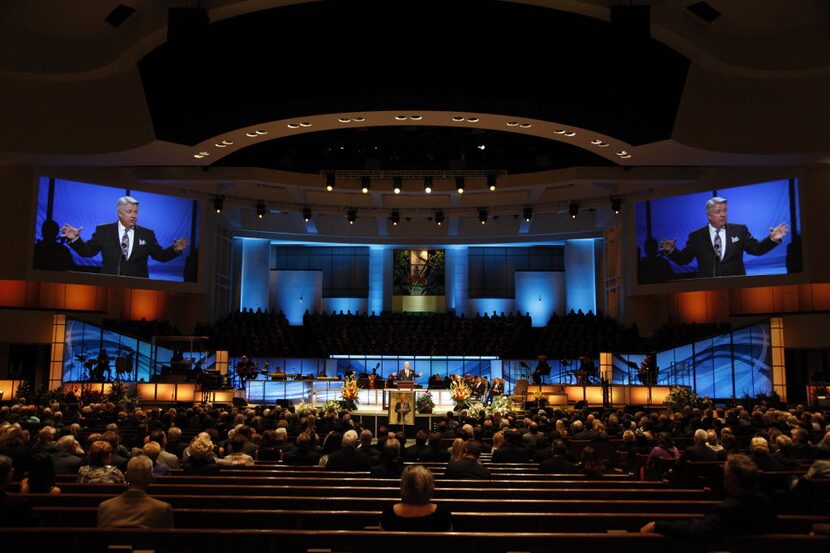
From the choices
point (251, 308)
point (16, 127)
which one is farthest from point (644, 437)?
point (251, 308)

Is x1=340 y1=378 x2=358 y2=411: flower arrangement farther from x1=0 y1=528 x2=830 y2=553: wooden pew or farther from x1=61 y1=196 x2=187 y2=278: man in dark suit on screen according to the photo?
x1=0 y1=528 x2=830 y2=553: wooden pew

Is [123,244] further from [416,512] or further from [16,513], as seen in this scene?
[416,512]

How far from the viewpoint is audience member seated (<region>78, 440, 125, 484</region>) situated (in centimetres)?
581

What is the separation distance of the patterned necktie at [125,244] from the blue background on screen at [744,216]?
18.2 metres

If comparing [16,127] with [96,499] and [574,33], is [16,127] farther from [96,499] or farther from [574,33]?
[96,499]

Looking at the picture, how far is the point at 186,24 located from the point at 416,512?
12409 mm

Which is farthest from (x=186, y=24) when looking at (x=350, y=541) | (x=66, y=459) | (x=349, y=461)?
(x=350, y=541)

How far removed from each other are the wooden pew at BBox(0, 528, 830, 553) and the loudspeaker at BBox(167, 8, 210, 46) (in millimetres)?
12102

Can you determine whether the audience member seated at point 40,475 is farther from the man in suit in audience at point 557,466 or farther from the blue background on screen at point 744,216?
the blue background on screen at point 744,216

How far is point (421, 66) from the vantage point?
48.1ft

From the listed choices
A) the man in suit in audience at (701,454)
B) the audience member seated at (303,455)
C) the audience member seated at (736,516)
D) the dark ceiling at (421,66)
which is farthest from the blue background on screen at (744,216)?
the audience member seated at (736,516)

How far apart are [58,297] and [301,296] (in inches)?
429

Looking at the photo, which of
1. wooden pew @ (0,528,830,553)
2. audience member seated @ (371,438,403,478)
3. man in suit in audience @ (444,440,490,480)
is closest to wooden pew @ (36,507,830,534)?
wooden pew @ (0,528,830,553)

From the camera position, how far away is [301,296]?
32938mm
